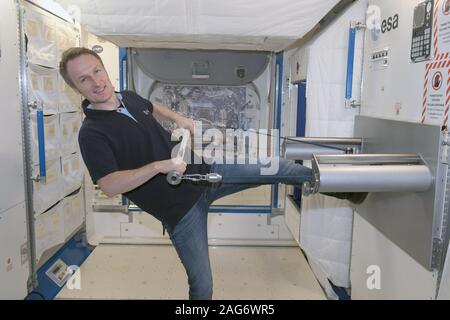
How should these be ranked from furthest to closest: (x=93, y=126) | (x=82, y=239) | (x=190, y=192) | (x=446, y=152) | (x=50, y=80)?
(x=82, y=239), (x=50, y=80), (x=190, y=192), (x=93, y=126), (x=446, y=152)

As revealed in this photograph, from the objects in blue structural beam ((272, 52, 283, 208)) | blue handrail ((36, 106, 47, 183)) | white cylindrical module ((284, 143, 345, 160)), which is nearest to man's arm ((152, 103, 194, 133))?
white cylindrical module ((284, 143, 345, 160))

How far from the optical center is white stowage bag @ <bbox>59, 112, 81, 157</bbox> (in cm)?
332

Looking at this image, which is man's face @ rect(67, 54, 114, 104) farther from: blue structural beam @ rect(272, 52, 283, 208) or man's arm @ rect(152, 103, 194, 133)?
blue structural beam @ rect(272, 52, 283, 208)

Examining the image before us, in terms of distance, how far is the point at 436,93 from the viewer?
1854 mm

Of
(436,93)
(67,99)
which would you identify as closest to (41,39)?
(67,99)

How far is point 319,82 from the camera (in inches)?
114

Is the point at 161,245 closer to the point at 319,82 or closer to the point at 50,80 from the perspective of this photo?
the point at 50,80

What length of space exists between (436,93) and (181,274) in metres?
2.49

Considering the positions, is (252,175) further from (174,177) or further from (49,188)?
(49,188)

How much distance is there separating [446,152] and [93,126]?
1.63 meters

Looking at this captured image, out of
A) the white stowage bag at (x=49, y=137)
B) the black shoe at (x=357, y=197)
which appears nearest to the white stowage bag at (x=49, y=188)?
the white stowage bag at (x=49, y=137)

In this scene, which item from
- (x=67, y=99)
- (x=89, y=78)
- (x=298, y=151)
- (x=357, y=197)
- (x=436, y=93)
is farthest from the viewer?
(x=67, y=99)

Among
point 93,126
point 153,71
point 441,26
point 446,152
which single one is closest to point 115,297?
point 93,126

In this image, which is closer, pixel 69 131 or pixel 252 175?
pixel 252 175
